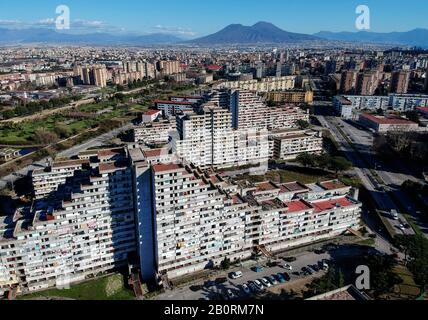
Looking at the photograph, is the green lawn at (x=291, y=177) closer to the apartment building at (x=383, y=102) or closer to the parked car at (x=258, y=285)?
the parked car at (x=258, y=285)

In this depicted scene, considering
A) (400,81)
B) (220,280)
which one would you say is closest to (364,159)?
(220,280)

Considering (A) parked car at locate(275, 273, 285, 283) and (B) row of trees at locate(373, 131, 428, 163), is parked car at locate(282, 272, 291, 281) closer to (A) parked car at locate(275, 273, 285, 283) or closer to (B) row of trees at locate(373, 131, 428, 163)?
(A) parked car at locate(275, 273, 285, 283)

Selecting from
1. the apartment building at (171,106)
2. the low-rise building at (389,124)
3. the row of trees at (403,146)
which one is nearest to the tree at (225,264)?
the row of trees at (403,146)

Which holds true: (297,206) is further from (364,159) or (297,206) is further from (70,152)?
(70,152)

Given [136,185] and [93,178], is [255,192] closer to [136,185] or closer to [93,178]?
[136,185]

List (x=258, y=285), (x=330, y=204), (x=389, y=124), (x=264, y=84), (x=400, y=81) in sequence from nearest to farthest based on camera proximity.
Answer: (x=258, y=285) < (x=330, y=204) < (x=389, y=124) < (x=400, y=81) < (x=264, y=84)

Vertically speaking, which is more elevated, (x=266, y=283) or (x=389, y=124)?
(x=389, y=124)
